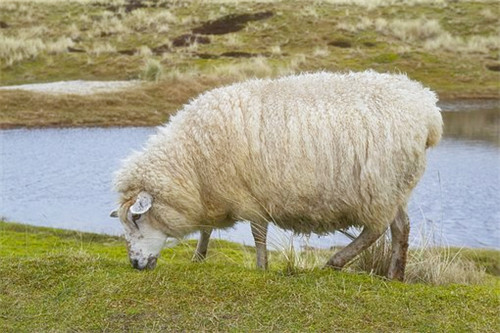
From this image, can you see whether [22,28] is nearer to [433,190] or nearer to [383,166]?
[433,190]

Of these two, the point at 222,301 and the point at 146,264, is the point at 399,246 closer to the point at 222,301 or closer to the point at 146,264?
the point at 222,301

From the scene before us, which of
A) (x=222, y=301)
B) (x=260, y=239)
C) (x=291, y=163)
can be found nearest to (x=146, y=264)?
(x=260, y=239)

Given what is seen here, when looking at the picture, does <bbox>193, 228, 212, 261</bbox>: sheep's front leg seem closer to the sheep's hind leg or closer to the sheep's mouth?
the sheep's mouth

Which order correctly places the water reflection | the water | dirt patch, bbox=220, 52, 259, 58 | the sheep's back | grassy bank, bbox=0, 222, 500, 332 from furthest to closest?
1. dirt patch, bbox=220, 52, 259, 58
2. the water reflection
3. the water
4. the sheep's back
5. grassy bank, bbox=0, 222, 500, 332

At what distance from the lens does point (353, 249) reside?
8.05 metres

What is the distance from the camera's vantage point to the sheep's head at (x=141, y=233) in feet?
26.8

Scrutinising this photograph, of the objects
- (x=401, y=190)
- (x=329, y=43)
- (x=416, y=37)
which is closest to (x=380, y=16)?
(x=416, y=37)

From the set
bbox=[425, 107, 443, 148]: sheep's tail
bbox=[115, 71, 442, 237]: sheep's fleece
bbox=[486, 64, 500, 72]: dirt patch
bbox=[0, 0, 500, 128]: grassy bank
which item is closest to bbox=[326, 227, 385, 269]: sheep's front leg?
bbox=[115, 71, 442, 237]: sheep's fleece

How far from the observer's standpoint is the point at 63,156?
27562 mm

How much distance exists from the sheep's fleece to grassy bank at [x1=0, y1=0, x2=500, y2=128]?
26.2 m

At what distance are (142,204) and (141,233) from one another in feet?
1.27

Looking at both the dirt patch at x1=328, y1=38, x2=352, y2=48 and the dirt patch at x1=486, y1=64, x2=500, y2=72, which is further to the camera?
the dirt patch at x1=328, y1=38, x2=352, y2=48

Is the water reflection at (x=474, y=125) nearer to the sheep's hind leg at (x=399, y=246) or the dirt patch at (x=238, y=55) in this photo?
the dirt patch at (x=238, y=55)

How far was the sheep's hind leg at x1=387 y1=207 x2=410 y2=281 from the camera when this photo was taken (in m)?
8.20
